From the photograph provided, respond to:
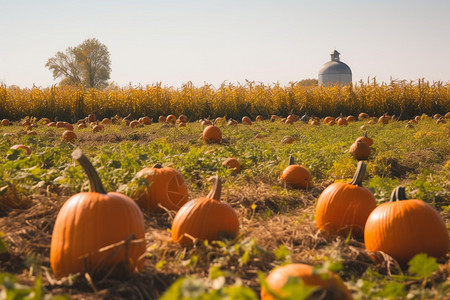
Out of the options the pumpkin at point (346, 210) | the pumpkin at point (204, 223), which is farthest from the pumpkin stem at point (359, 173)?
the pumpkin at point (204, 223)

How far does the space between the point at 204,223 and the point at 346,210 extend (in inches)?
51.1

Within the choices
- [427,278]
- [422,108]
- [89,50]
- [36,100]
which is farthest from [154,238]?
[89,50]

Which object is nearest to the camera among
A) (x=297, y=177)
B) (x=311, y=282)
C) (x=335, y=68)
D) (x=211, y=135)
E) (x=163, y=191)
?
(x=311, y=282)

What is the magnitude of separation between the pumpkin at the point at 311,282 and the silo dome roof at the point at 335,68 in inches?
3221

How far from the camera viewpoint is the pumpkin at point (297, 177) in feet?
18.1

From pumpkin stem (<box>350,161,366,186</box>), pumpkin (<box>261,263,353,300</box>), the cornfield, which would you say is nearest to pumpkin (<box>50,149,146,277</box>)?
pumpkin (<box>261,263,353,300</box>)

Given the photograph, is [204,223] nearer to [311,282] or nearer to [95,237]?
[95,237]

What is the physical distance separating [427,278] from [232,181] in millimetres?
3090

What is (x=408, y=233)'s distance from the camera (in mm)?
3125

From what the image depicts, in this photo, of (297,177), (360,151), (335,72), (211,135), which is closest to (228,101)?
(211,135)

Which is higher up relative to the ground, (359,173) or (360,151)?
(359,173)

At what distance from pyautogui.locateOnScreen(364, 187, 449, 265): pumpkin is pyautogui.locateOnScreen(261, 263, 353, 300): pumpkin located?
1.19m

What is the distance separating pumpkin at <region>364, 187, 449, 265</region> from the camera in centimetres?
312

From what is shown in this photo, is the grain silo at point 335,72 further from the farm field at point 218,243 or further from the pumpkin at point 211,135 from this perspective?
the farm field at point 218,243
